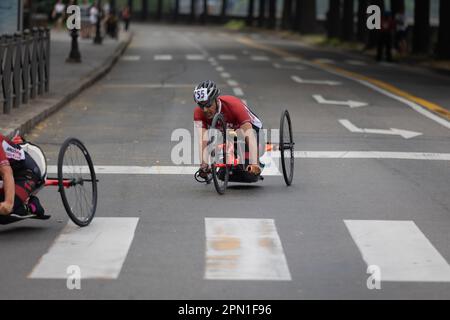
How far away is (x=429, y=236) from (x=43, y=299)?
3696 millimetres

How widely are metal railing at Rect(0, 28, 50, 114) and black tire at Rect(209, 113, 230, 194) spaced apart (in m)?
6.89

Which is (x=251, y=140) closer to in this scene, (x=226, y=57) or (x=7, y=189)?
(x=7, y=189)

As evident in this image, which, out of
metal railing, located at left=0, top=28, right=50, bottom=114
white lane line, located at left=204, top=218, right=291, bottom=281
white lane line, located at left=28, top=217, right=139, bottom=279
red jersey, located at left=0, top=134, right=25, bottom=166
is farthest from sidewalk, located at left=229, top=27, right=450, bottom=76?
red jersey, located at left=0, top=134, right=25, bottom=166

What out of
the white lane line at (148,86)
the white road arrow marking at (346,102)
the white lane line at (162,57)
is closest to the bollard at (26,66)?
the white road arrow marking at (346,102)

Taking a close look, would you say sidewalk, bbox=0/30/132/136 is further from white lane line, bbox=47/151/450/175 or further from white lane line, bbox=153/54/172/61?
white lane line, bbox=47/151/450/175

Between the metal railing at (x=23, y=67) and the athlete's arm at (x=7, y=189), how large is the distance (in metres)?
8.75

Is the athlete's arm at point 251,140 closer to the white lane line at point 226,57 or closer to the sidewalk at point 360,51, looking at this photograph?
the sidewalk at point 360,51

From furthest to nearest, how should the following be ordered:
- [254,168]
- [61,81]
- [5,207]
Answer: [61,81] < [254,168] < [5,207]

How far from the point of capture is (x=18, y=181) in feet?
32.7

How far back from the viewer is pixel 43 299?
760cm

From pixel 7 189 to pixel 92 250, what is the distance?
922 millimetres

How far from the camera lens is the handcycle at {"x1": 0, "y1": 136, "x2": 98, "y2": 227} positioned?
982 centimetres

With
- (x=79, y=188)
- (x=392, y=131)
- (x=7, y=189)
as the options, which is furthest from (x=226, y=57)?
(x=7, y=189)

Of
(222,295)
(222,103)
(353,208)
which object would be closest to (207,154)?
(222,103)
